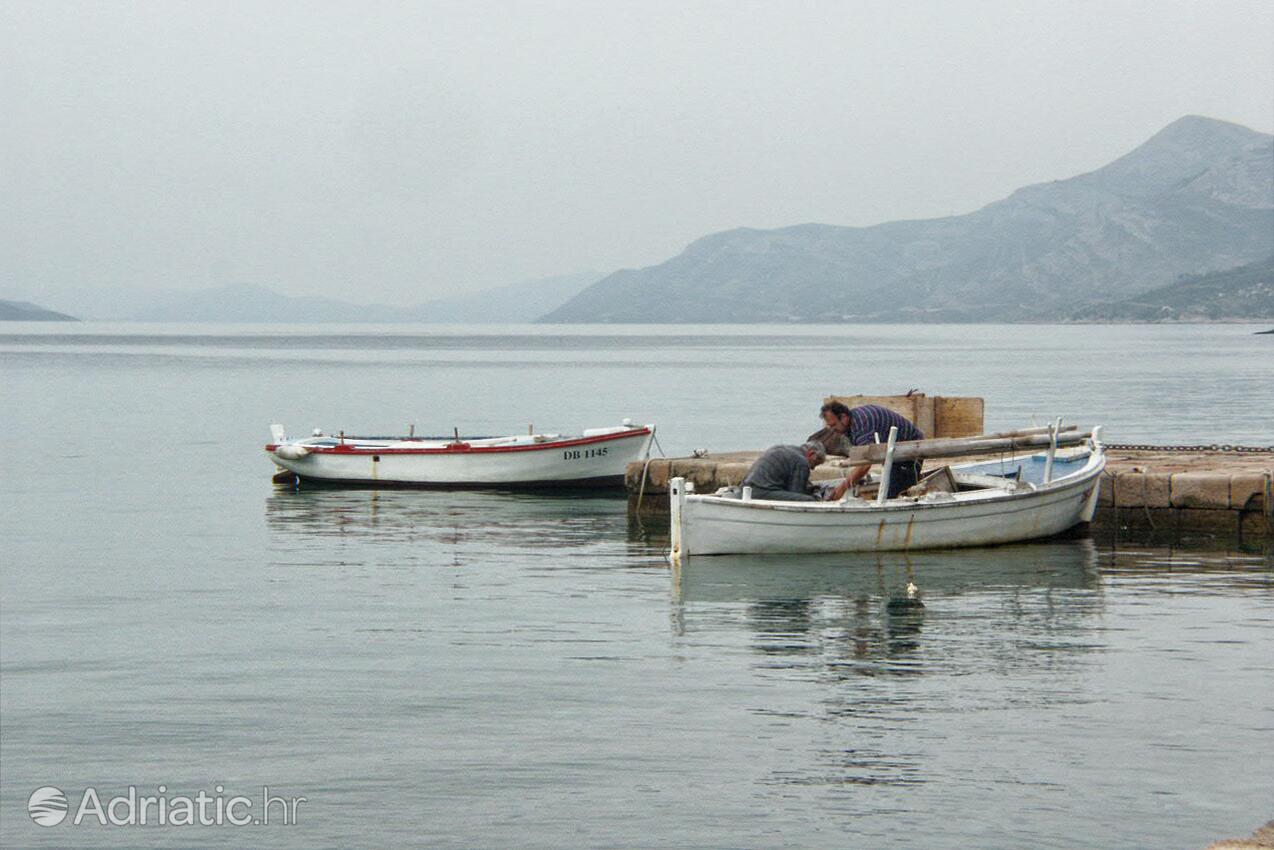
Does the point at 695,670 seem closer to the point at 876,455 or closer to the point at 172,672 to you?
the point at 172,672

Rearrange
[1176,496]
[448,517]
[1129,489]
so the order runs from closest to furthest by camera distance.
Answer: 1. [1176,496]
2. [1129,489]
3. [448,517]

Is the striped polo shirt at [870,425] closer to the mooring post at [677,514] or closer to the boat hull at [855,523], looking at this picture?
the boat hull at [855,523]

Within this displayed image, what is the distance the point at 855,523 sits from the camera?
22.3m

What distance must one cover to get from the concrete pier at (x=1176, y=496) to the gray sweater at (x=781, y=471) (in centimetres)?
464

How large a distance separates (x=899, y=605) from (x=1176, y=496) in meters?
7.73

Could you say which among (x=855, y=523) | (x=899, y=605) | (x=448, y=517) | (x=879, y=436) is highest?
(x=879, y=436)

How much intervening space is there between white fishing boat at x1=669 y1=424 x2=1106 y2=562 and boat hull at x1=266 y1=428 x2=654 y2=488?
1051 centimetres

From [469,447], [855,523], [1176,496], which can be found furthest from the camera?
[469,447]

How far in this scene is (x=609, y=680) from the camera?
51.1 ft

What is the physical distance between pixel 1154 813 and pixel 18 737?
29.0ft

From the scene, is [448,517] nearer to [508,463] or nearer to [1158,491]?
[508,463]


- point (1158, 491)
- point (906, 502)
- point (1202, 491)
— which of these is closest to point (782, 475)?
point (906, 502)

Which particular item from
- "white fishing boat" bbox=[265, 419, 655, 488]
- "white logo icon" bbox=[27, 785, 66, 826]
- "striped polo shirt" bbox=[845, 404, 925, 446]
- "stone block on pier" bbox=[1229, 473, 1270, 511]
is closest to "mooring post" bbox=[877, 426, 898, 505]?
"striped polo shirt" bbox=[845, 404, 925, 446]

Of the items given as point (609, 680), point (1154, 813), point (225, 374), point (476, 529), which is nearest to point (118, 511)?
point (476, 529)
